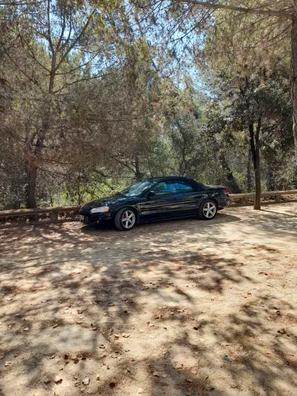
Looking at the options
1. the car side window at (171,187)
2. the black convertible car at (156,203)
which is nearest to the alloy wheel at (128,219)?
the black convertible car at (156,203)

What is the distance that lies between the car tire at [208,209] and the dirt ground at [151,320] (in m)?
3.36

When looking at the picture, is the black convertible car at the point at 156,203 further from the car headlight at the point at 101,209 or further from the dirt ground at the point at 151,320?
the dirt ground at the point at 151,320

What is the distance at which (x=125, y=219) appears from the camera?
11.1 metres

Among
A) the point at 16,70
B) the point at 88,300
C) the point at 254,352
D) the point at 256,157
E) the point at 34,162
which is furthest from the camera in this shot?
the point at 256,157

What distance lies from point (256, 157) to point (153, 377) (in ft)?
40.2

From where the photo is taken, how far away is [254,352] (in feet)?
12.9

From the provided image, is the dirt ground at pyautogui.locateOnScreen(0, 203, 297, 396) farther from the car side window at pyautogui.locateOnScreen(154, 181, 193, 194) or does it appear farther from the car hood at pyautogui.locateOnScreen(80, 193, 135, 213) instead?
the car side window at pyautogui.locateOnScreen(154, 181, 193, 194)

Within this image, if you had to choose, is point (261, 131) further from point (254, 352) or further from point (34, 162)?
point (254, 352)

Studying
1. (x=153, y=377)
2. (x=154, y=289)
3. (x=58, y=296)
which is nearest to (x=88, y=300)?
(x=58, y=296)

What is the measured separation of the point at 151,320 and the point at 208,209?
26.4ft

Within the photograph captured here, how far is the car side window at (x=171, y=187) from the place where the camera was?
1175 cm

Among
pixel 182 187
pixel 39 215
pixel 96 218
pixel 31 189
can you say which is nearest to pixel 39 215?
pixel 39 215

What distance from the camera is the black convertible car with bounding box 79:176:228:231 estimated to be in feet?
36.2

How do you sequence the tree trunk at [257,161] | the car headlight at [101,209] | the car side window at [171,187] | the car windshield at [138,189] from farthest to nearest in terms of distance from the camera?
the tree trunk at [257,161] → the car side window at [171,187] → the car windshield at [138,189] → the car headlight at [101,209]
